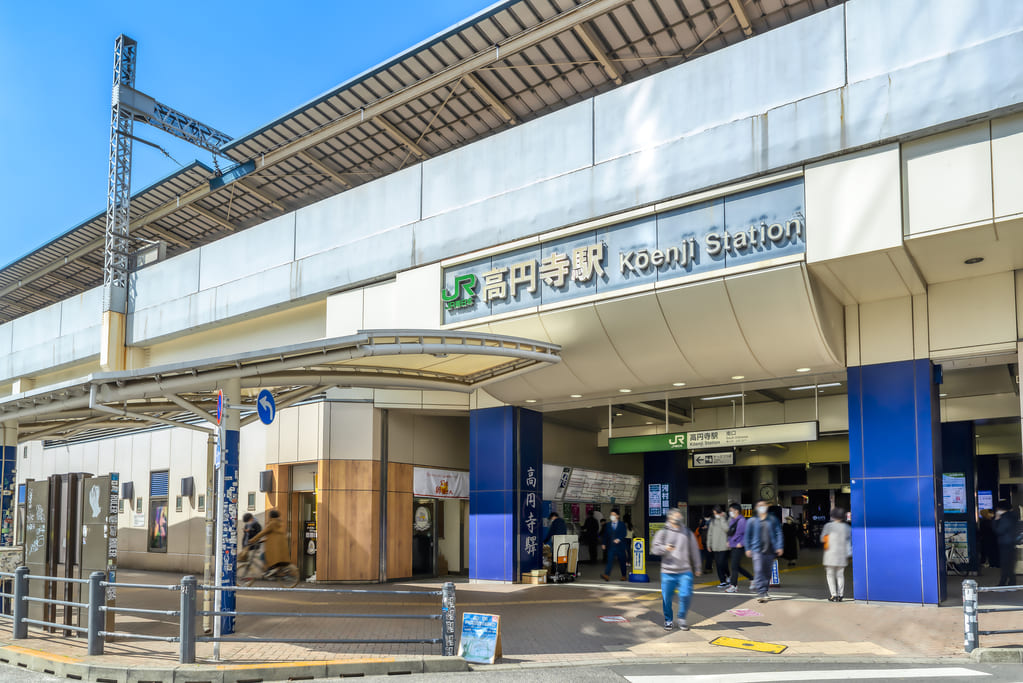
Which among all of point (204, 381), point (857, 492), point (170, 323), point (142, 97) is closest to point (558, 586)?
point (857, 492)

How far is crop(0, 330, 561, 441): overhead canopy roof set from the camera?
36.1ft

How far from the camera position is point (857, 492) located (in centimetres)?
1302

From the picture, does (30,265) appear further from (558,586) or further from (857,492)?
(857,492)

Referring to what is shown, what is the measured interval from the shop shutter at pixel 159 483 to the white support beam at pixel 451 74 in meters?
8.91

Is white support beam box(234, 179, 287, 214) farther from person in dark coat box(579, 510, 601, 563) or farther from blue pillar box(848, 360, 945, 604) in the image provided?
blue pillar box(848, 360, 945, 604)

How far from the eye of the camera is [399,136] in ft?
66.9

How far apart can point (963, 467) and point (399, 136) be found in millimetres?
14864

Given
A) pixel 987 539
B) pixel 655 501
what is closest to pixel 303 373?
pixel 655 501

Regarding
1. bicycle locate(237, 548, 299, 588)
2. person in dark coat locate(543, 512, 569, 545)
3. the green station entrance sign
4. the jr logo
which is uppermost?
the jr logo

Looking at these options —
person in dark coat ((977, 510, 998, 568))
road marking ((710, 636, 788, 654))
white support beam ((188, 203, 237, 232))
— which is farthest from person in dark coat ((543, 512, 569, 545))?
white support beam ((188, 203, 237, 232))

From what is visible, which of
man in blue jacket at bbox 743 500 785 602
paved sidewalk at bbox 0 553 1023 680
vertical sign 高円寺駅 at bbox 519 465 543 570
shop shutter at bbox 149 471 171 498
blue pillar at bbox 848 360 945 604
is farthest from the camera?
shop shutter at bbox 149 471 171 498

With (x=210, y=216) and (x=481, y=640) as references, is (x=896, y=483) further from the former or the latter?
(x=210, y=216)

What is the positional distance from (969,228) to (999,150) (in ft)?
3.17

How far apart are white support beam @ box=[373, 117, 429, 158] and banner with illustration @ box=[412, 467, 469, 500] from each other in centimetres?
777
